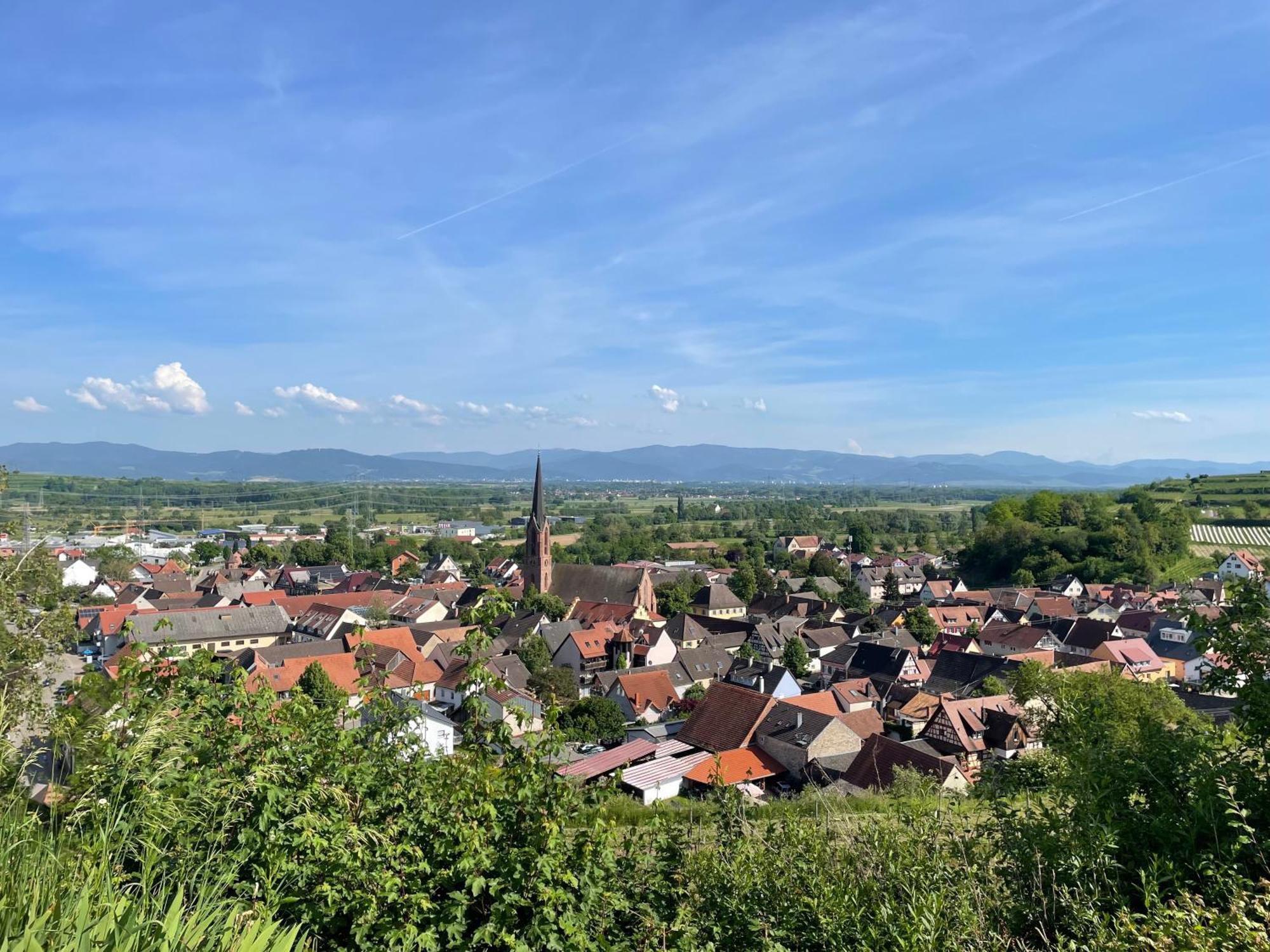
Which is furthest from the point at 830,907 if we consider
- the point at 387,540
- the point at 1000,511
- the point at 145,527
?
the point at 145,527

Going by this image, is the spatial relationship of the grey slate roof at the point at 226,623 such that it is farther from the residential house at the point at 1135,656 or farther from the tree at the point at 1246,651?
the residential house at the point at 1135,656

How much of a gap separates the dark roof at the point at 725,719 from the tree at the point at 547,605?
2285 centimetres

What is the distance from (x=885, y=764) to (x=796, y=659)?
1830cm

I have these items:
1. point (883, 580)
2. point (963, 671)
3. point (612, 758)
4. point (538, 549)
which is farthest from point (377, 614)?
point (883, 580)

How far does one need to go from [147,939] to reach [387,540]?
326ft

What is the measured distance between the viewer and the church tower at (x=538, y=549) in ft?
164

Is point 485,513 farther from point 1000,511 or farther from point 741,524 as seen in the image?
point 1000,511

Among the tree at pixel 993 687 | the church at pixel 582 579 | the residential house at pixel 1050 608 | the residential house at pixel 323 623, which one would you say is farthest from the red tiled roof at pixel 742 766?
the residential house at pixel 1050 608

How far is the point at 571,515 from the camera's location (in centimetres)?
16662

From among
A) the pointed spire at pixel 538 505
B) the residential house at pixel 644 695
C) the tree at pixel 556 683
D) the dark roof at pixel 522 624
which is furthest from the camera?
the pointed spire at pixel 538 505

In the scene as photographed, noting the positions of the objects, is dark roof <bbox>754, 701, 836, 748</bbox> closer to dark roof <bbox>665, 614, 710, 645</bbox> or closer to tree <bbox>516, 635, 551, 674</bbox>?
tree <bbox>516, 635, 551, 674</bbox>

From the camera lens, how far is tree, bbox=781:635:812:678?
3525cm

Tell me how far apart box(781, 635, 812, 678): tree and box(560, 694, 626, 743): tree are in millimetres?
13141

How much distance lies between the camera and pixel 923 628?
41.0m
